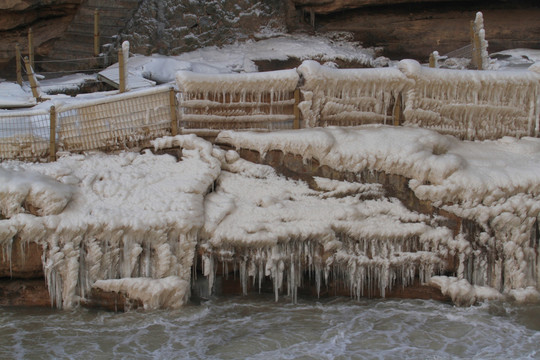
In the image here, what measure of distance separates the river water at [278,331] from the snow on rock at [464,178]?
592 mm

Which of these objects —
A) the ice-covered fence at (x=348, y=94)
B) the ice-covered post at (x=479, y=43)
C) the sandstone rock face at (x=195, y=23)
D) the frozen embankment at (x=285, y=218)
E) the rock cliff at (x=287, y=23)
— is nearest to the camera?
the frozen embankment at (x=285, y=218)

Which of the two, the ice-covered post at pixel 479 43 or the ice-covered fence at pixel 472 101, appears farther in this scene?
the ice-covered post at pixel 479 43

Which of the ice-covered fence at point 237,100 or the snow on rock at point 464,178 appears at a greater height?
the ice-covered fence at point 237,100

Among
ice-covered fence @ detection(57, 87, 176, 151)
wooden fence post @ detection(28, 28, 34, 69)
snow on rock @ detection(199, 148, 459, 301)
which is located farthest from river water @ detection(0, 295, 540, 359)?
wooden fence post @ detection(28, 28, 34, 69)

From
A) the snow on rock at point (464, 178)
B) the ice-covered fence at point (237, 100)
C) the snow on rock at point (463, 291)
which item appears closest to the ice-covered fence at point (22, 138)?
the ice-covered fence at point (237, 100)

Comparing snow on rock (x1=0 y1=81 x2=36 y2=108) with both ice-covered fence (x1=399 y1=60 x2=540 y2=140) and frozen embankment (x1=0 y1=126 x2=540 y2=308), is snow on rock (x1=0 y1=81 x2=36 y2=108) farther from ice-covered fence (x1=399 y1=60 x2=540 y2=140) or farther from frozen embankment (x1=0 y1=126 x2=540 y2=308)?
ice-covered fence (x1=399 y1=60 x2=540 y2=140)

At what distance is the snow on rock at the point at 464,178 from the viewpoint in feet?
25.8

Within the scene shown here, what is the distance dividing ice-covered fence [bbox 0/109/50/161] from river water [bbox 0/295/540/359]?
2.07 m

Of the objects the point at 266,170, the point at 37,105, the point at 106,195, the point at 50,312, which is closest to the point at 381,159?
the point at 266,170

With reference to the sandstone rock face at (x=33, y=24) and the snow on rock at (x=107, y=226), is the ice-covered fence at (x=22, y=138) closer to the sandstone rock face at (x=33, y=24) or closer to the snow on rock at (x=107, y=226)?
the snow on rock at (x=107, y=226)

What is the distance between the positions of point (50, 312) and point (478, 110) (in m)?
6.54

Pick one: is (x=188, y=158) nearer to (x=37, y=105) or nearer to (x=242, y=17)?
(x=37, y=105)

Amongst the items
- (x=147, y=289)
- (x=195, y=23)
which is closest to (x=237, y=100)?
(x=147, y=289)

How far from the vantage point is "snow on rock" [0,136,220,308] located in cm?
693
